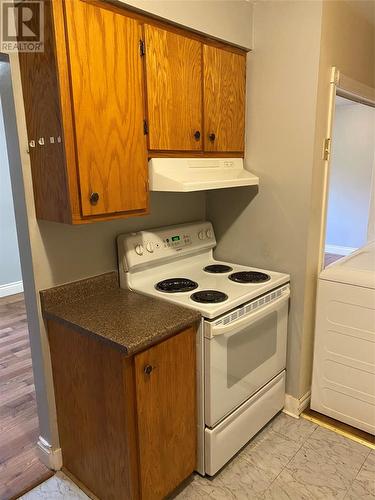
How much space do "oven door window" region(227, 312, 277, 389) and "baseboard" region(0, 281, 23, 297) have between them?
3.24 metres

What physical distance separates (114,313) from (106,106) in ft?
2.82

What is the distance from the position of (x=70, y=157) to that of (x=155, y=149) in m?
0.44

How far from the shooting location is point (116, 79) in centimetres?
148

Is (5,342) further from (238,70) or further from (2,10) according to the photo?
(238,70)

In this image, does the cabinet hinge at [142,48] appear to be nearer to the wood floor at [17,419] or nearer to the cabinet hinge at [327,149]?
the cabinet hinge at [327,149]

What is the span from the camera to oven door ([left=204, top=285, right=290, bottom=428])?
5.35ft

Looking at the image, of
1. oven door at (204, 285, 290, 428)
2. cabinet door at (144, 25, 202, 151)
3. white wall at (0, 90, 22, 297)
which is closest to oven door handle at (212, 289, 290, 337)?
oven door at (204, 285, 290, 428)

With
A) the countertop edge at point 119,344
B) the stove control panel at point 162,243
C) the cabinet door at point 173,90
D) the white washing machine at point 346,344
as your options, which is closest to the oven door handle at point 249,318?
the countertop edge at point 119,344

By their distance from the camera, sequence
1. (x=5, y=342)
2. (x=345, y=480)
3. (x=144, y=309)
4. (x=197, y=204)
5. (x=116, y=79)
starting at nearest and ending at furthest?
(x=116, y=79) → (x=144, y=309) → (x=345, y=480) → (x=197, y=204) → (x=5, y=342)

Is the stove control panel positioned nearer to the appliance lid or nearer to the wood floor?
the appliance lid

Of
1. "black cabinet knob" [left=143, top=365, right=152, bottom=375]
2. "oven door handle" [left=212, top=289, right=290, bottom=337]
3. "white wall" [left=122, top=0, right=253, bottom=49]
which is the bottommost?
"black cabinet knob" [left=143, top=365, right=152, bottom=375]

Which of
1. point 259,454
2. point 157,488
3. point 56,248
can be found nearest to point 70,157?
point 56,248

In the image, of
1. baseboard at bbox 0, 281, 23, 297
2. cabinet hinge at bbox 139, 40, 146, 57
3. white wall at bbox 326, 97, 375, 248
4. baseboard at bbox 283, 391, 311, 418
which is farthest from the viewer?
white wall at bbox 326, 97, 375, 248

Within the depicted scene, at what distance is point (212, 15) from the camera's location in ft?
5.83
